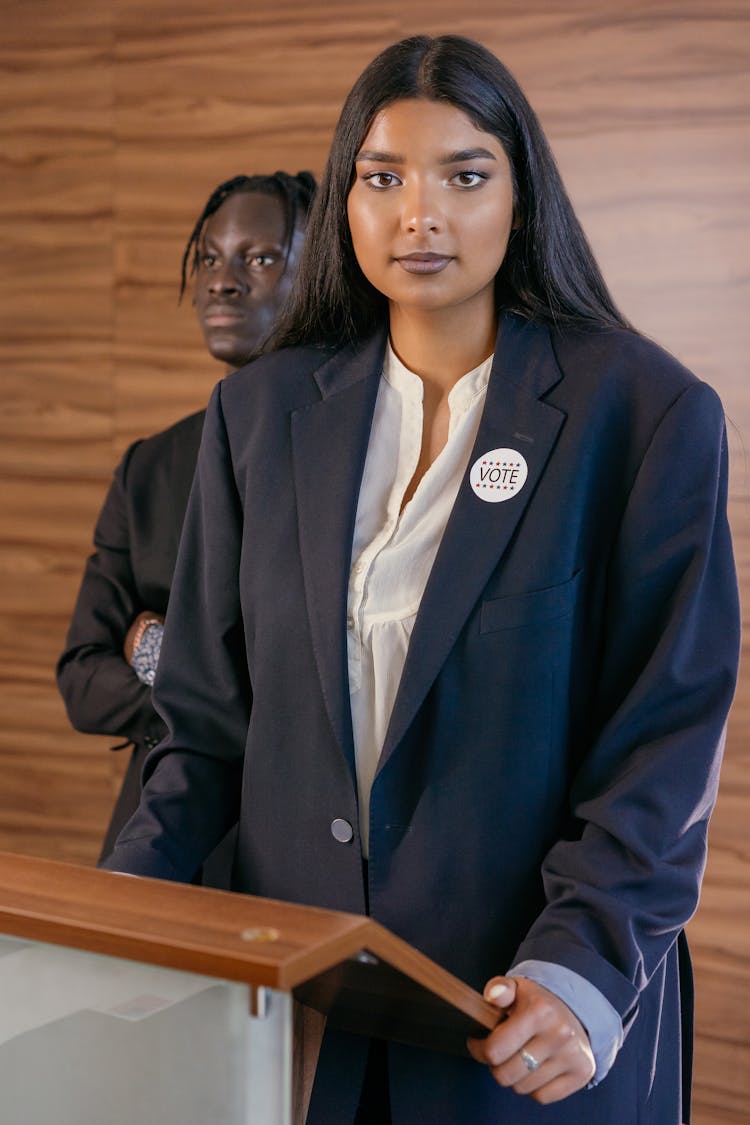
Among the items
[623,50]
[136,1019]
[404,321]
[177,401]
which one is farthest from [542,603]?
[177,401]

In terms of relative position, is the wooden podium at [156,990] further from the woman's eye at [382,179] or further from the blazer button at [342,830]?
the woman's eye at [382,179]

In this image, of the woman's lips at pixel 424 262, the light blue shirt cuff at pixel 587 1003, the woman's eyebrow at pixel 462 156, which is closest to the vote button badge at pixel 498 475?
the woman's lips at pixel 424 262

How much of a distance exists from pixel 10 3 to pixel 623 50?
1931 mm

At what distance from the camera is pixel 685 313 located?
3338 millimetres

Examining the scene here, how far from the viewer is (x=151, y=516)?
265 centimetres

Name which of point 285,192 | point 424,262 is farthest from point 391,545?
point 285,192

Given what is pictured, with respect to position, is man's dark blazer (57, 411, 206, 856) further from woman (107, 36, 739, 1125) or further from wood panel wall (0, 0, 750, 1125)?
wood panel wall (0, 0, 750, 1125)

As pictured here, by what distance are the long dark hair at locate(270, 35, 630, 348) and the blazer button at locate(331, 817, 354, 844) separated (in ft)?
2.02

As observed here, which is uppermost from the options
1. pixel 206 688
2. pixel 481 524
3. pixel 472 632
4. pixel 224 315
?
pixel 224 315

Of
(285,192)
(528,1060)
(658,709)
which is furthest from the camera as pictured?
(285,192)

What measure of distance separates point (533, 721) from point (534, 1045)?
1.13 feet

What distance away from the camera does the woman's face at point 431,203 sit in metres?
1.50

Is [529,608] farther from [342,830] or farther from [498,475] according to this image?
[342,830]

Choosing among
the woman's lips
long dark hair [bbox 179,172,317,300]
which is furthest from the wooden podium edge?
long dark hair [bbox 179,172,317,300]
